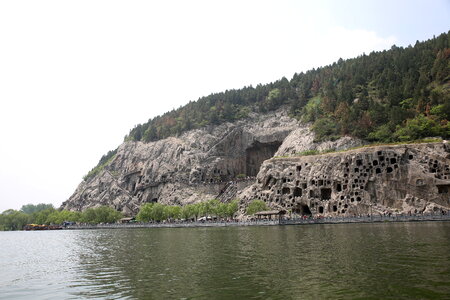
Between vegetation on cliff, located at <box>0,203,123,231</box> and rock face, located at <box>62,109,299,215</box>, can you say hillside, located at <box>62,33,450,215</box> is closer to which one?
rock face, located at <box>62,109,299,215</box>

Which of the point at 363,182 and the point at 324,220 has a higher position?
the point at 363,182

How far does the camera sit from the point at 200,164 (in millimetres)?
119562

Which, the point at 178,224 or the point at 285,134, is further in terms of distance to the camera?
the point at 285,134

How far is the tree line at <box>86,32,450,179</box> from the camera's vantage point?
81062mm

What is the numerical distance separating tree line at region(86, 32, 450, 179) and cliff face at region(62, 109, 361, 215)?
5.66 metres

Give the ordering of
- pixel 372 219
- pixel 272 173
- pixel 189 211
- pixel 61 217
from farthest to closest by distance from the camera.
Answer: pixel 61 217 < pixel 189 211 < pixel 272 173 < pixel 372 219

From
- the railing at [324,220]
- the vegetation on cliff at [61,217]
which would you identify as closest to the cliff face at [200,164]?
the vegetation on cliff at [61,217]

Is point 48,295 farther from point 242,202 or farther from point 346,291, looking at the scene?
point 242,202

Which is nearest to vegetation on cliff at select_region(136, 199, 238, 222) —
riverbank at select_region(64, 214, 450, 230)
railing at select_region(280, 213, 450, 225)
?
riverbank at select_region(64, 214, 450, 230)

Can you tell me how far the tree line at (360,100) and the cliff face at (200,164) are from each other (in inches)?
223

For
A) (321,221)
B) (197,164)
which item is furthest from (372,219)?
(197,164)

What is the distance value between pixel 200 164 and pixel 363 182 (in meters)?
57.8

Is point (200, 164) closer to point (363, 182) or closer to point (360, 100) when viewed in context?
point (360, 100)

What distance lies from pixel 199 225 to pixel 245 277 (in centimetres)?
6823
